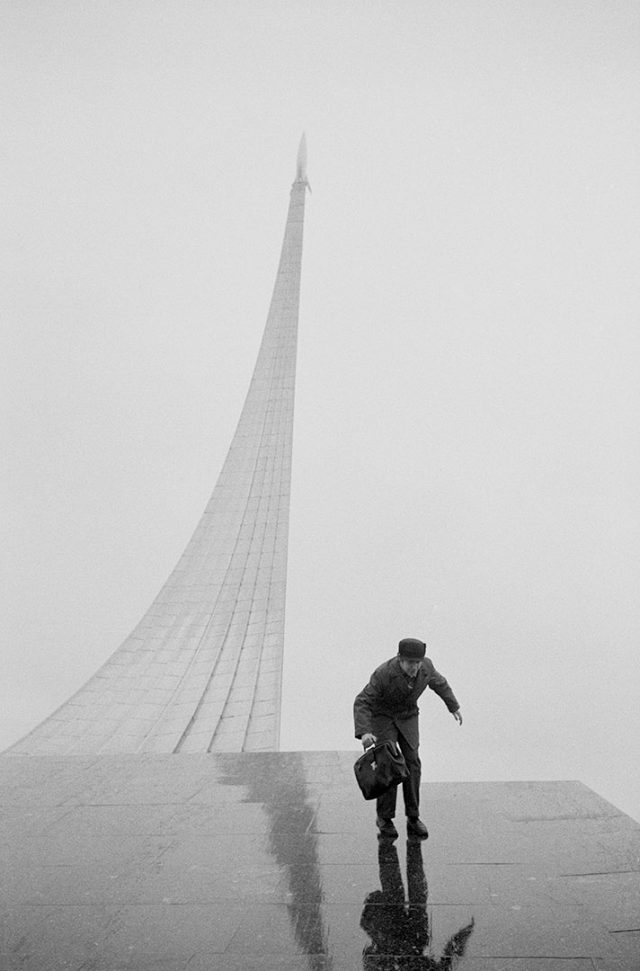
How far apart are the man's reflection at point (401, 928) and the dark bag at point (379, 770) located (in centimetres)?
28

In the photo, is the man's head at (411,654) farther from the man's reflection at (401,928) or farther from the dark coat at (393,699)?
the man's reflection at (401,928)

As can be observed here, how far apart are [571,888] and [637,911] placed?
0.24 metres

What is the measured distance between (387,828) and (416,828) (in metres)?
0.12

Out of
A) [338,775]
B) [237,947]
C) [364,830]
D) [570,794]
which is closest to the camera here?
[237,947]

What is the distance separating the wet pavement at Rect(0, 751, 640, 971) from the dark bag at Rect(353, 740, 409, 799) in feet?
0.76

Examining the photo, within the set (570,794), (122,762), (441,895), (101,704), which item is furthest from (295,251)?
(441,895)

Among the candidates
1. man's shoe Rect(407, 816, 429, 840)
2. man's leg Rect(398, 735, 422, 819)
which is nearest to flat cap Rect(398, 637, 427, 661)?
man's leg Rect(398, 735, 422, 819)

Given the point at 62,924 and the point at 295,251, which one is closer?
the point at 62,924

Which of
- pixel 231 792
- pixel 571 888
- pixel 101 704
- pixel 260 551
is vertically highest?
pixel 260 551

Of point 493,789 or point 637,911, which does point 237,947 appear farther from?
point 493,789

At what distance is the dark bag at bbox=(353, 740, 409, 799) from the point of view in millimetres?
2988

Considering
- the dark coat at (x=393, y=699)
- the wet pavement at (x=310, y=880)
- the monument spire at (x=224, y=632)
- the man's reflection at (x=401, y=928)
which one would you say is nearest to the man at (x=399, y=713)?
the dark coat at (x=393, y=699)

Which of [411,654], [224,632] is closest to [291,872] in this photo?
[411,654]

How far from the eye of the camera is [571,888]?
8.20 feet
